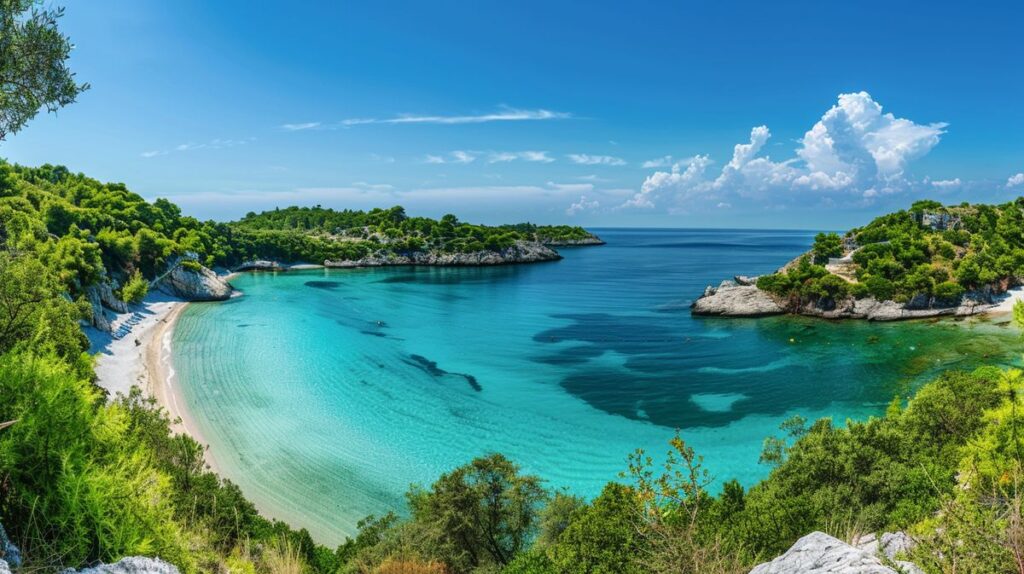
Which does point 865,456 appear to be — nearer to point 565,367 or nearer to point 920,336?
point 565,367

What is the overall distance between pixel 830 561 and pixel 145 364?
Answer: 1743 inches

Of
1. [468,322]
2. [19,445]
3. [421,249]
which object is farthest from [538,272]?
[19,445]

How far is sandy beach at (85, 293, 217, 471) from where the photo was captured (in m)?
28.9

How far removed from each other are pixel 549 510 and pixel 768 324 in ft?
162

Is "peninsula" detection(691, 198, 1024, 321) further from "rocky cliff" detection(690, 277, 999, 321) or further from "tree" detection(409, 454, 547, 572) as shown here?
"tree" detection(409, 454, 547, 572)

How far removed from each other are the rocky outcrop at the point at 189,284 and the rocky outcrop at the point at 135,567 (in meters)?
71.6

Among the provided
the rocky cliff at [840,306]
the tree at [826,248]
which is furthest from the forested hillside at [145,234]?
the tree at [826,248]

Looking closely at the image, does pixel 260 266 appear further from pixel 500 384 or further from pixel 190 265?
pixel 500 384

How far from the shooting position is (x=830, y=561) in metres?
6.25

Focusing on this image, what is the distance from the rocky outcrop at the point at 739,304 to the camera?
195ft

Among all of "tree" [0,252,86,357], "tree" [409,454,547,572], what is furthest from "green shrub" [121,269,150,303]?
"tree" [409,454,547,572]

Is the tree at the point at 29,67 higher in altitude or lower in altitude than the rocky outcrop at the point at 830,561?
higher

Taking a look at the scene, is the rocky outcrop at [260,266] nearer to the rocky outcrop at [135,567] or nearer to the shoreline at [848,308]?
the shoreline at [848,308]

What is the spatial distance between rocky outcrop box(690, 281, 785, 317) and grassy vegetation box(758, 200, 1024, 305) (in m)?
1.97
